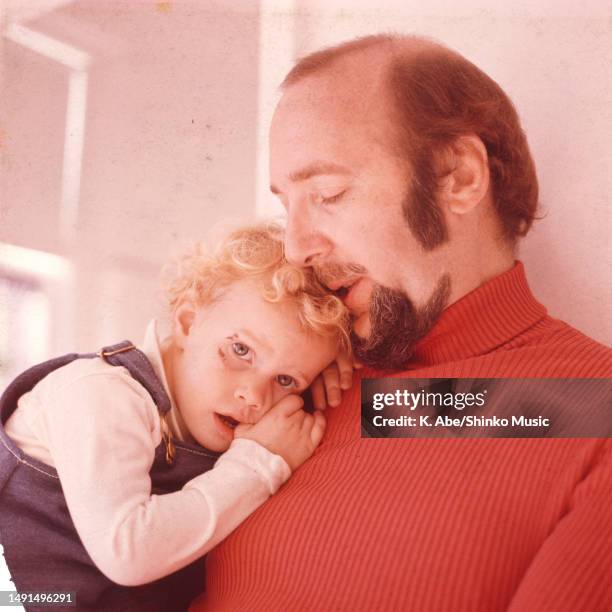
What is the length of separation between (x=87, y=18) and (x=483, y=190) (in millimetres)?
783

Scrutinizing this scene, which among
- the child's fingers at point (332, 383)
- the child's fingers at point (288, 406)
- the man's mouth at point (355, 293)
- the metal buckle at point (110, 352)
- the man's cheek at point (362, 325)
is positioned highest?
the man's mouth at point (355, 293)

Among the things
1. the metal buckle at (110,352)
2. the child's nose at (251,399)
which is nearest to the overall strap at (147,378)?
the metal buckle at (110,352)

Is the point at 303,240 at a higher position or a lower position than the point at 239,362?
higher

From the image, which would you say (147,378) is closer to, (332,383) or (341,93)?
(332,383)

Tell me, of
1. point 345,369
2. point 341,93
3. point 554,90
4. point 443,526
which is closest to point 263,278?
point 345,369

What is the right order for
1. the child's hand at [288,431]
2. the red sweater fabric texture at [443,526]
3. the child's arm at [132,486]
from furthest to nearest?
the child's hand at [288,431] < the child's arm at [132,486] < the red sweater fabric texture at [443,526]

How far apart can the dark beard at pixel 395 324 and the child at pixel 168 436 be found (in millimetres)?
51

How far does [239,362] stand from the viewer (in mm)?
948

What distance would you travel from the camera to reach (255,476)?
0.88m

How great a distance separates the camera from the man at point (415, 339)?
0.75 m

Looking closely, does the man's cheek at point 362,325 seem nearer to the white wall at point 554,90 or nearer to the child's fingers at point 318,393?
the child's fingers at point 318,393

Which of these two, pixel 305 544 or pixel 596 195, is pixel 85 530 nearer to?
pixel 305 544

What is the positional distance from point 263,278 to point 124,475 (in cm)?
34

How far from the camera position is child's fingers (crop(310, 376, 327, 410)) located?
1022mm
